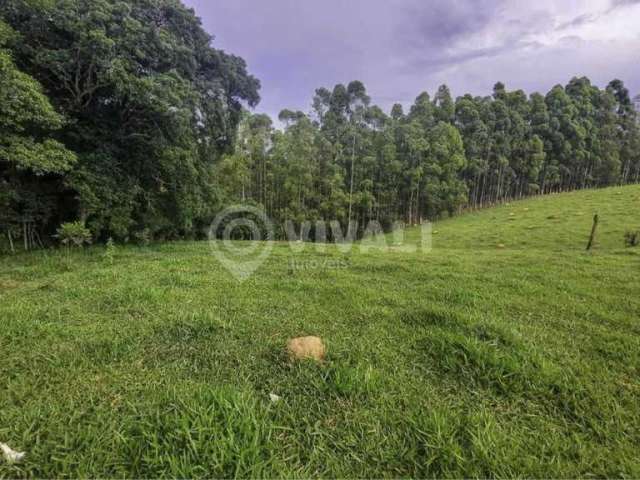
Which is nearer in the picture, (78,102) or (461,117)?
(78,102)

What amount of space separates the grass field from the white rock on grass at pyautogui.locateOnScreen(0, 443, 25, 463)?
4cm

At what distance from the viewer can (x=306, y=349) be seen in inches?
103

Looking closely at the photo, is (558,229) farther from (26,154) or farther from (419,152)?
(26,154)

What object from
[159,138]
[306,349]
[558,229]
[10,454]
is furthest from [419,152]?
[10,454]

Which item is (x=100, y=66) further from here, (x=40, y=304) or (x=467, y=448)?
(x=467, y=448)

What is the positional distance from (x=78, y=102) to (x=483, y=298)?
11348 mm

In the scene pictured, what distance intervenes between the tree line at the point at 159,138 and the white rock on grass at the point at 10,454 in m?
7.06

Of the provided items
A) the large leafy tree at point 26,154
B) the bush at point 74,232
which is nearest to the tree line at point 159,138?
the large leafy tree at point 26,154

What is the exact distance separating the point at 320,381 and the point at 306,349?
1.40ft

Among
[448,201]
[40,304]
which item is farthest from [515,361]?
[448,201]

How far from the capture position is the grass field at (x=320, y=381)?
1560 mm

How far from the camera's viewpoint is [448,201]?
26594mm
